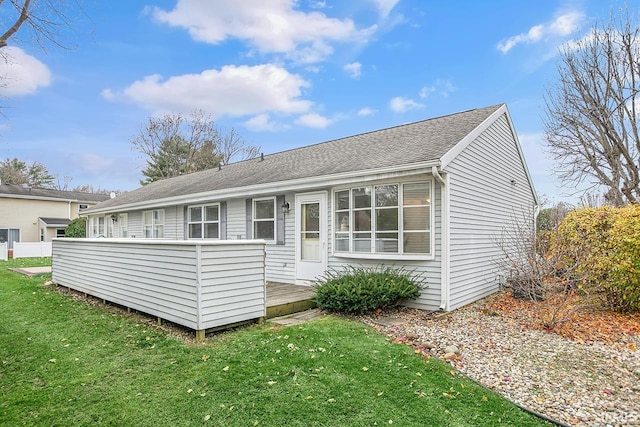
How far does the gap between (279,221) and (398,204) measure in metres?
3.42

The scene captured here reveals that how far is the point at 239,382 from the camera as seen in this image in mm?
3727

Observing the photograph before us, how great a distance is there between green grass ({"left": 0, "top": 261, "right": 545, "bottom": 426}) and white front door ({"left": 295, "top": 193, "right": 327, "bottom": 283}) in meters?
2.71

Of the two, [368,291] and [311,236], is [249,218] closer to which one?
[311,236]

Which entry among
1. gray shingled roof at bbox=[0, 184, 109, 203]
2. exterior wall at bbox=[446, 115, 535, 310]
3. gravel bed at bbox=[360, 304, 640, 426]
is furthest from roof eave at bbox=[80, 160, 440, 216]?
gray shingled roof at bbox=[0, 184, 109, 203]

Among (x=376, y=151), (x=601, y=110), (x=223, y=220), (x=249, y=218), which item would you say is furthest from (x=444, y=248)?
(x=601, y=110)

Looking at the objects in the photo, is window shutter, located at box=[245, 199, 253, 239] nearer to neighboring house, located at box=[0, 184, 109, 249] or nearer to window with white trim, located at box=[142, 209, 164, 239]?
window with white trim, located at box=[142, 209, 164, 239]

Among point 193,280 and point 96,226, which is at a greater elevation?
point 96,226

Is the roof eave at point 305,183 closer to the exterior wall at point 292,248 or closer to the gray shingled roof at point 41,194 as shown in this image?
the exterior wall at point 292,248

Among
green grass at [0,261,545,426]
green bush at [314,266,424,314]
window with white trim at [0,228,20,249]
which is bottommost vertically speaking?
green grass at [0,261,545,426]

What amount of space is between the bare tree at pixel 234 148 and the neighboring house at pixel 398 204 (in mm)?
21966

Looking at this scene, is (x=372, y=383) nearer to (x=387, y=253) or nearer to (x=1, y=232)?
(x=387, y=253)

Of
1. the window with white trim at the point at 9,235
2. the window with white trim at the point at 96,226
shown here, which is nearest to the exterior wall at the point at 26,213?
the window with white trim at the point at 9,235

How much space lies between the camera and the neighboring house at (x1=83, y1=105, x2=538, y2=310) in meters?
6.62

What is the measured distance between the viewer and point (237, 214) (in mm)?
10289
